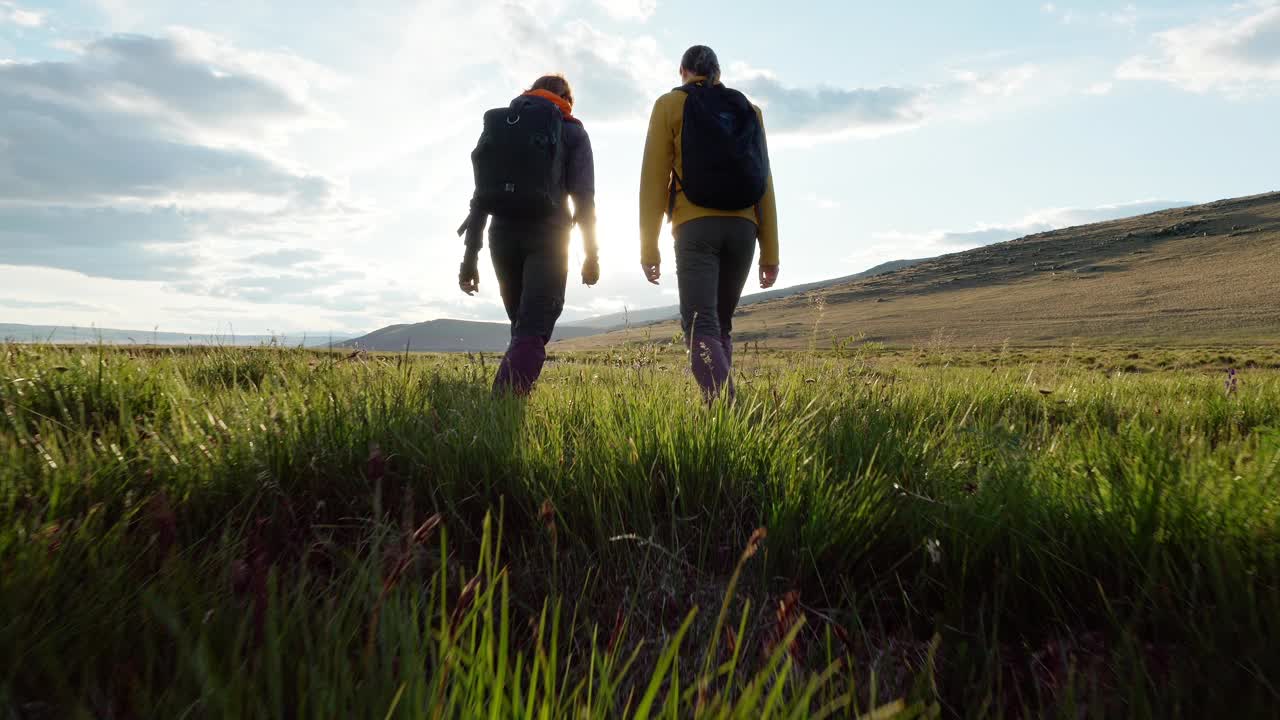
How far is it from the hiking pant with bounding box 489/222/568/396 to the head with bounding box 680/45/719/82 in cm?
154

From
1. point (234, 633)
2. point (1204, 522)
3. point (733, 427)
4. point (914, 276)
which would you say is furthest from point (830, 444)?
point (914, 276)

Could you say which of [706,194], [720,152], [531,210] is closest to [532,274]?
[531,210]

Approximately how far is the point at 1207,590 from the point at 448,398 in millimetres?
2945

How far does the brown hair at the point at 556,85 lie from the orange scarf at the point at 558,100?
0.20 ft

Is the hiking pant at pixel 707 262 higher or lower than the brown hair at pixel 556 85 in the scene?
lower

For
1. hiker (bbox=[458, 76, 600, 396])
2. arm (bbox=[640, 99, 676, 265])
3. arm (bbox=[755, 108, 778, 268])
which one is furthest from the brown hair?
arm (bbox=[755, 108, 778, 268])

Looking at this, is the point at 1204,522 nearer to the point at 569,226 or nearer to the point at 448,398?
the point at 448,398

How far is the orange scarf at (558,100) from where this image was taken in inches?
198

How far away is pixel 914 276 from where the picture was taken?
11244 cm

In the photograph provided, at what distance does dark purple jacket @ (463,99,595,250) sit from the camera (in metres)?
5.08

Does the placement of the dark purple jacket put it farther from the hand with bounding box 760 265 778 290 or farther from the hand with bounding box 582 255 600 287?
the hand with bounding box 760 265 778 290

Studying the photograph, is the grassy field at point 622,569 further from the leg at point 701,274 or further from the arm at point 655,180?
the arm at point 655,180

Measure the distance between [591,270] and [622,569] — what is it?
3757mm

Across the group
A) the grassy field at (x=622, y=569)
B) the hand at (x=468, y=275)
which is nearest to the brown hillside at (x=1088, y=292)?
the hand at (x=468, y=275)
